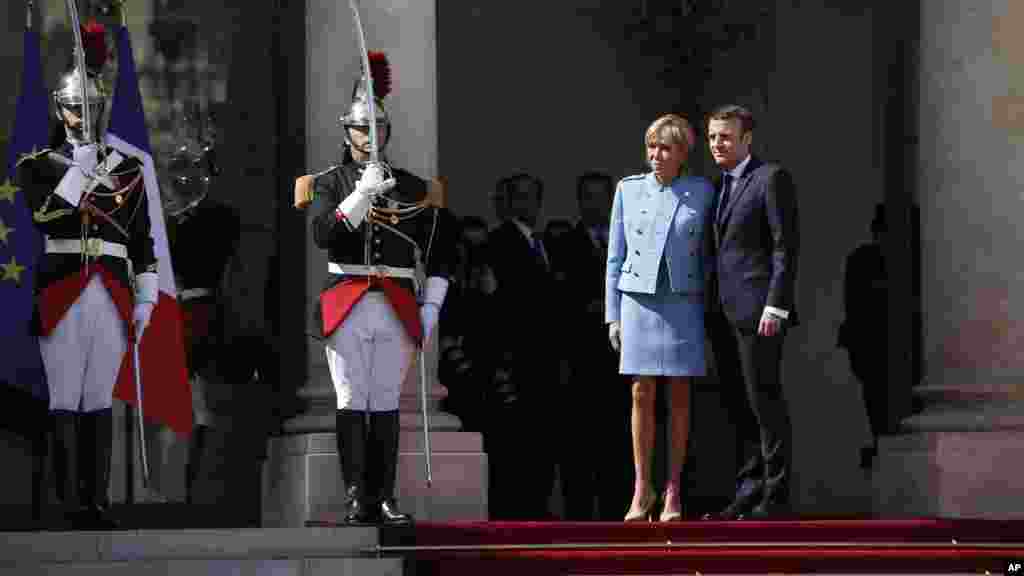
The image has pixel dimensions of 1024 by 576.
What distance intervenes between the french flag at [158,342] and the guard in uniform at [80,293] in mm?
758

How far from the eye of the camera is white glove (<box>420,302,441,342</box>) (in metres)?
14.0

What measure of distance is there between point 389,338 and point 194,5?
3232mm

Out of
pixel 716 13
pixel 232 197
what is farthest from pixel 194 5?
pixel 716 13

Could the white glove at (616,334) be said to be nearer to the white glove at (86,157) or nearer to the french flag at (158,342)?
the french flag at (158,342)

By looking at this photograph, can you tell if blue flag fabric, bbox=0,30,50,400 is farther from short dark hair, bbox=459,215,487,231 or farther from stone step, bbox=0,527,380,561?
short dark hair, bbox=459,215,487,231

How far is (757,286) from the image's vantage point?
14.1 meters

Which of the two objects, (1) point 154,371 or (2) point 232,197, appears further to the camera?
(2) point 232,197

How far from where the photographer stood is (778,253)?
46.1ft

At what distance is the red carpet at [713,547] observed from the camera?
42.8 feet

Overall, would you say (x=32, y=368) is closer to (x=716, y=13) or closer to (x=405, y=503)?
(x=405, y=503)

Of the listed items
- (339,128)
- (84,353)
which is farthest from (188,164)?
(84,353)

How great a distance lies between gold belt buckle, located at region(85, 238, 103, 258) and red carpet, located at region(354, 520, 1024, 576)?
2.05 metres

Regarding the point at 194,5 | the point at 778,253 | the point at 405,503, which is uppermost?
the point at 194,5

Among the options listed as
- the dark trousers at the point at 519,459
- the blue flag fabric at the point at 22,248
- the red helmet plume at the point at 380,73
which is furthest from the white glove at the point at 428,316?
the dark trousers at the point at 519,459
